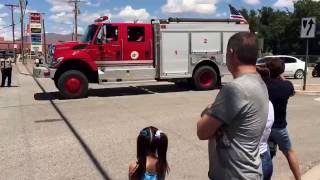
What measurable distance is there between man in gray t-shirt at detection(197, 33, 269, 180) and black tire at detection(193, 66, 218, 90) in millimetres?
16576

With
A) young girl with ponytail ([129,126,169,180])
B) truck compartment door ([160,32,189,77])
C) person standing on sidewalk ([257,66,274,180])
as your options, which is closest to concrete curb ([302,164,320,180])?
person standing on sidewalk ([257,66,274,180])

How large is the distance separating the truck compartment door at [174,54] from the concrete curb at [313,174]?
39.8 ft

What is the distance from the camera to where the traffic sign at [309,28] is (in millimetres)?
18469

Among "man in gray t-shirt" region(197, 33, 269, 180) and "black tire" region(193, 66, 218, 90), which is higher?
"man in gray t-shirt" region(197, 33, 269, 180)

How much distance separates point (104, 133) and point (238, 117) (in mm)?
7609

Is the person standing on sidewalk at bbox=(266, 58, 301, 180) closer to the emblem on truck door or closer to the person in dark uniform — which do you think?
the emblem on truck door

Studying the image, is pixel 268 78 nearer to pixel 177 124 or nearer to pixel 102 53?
pixel 177 124

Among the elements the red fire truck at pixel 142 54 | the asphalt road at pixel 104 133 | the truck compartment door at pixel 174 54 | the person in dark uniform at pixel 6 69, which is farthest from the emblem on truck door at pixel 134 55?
the person in dark uniform at pixel 6 69

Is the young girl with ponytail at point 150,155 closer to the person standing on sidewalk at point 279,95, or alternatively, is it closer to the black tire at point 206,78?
the person standing on sidewalk at point 279,95

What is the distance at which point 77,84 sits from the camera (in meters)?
17.7

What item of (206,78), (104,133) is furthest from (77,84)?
(104,133)

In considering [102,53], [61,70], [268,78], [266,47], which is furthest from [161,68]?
[266,47]

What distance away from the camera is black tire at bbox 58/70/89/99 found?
1752 cm

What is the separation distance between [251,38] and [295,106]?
11771 mm
